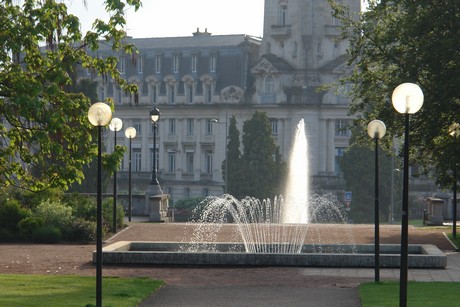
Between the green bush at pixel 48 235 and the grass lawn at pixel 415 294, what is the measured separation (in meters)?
14.9

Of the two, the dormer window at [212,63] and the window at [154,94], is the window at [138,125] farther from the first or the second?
the dormer window at [212,63]

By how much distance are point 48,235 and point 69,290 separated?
47.2ft

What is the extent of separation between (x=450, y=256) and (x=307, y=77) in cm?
8962

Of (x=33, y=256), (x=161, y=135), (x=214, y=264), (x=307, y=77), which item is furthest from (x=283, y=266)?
(x=161, y=135)

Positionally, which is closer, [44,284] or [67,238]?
[44,284]

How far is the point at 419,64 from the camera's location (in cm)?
3897

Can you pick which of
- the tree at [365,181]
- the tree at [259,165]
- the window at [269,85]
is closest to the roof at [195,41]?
the window at [269,85]

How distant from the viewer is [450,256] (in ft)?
114

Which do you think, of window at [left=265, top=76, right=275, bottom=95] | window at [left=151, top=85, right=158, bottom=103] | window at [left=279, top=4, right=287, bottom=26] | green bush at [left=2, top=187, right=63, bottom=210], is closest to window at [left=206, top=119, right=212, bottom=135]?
window at [left=151, top=85, right=158, bottom=103]

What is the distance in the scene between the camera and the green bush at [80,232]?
39.1m

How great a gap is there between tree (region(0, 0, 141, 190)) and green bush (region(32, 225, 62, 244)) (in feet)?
49.1

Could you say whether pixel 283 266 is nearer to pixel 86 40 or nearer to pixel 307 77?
pixel 86 40

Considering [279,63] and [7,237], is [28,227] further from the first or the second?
[279,63]

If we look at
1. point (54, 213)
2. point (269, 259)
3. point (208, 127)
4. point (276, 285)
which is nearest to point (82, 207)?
point (54, 213)
